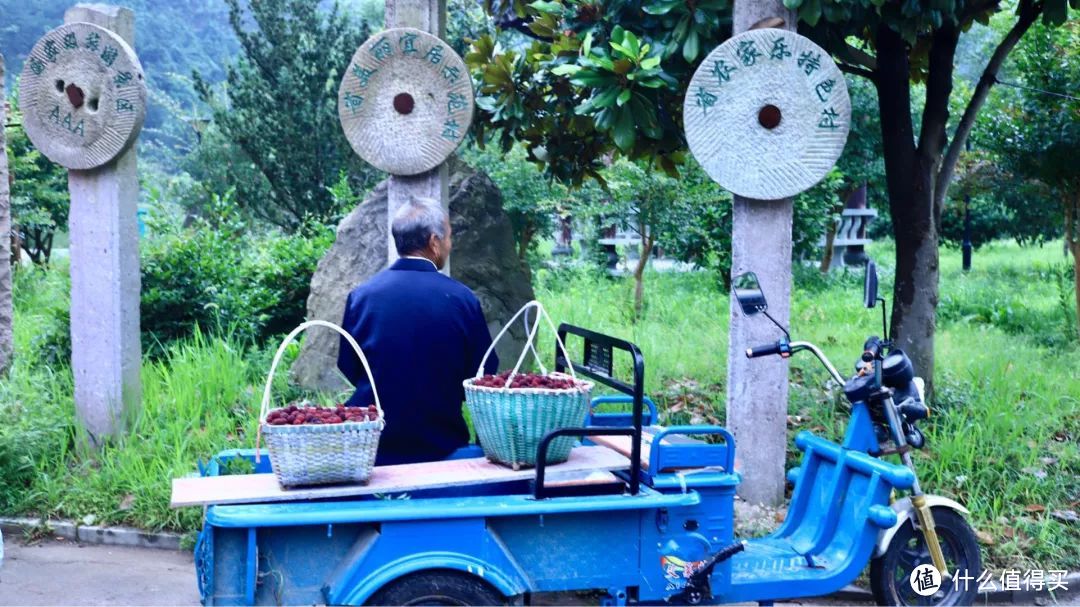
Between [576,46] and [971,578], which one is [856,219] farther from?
[971,578]

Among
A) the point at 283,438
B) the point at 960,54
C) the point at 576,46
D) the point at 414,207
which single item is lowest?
the point at 283,438

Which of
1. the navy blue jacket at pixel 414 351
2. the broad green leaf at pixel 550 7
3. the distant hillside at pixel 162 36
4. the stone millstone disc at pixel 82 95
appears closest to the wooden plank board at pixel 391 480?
the navy blue jacket at pixel 414 351

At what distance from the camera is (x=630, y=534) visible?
375cm

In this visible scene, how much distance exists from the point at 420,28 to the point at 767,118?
213 cm

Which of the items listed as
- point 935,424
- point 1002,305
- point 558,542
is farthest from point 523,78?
point 1002,305

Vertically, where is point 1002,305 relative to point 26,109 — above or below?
below

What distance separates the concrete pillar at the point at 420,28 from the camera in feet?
20.5

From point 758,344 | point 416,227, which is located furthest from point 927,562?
point 416,227

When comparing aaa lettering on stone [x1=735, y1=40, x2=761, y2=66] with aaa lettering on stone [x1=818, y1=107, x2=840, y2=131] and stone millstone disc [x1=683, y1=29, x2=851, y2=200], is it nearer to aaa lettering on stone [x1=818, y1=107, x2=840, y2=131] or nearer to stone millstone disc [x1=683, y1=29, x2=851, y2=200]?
stone millstone disc [x1=683, y1=29, x2=851, y2=200]

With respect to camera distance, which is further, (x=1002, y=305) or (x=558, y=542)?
(x=1002, y=305)

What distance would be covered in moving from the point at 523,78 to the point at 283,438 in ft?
13.2

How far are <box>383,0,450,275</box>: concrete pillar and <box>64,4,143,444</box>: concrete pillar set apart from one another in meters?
1.60

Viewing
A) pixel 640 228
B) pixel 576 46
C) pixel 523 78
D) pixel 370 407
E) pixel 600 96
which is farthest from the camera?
pixel 640 228

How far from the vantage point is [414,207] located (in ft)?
14.0
